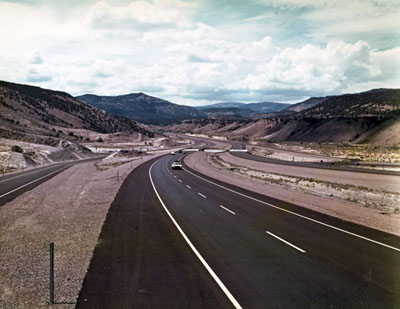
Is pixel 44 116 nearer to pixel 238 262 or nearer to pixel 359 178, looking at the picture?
pixel 359 178

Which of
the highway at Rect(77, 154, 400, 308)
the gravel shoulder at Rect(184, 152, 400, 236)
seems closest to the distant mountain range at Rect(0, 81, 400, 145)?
the gravel shoulder at Rect(184, 152, 400, 236)

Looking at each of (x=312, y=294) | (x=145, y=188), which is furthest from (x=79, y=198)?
(x=312, y=294)

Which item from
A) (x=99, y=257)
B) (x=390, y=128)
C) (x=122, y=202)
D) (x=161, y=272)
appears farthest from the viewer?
(x=390, y=128)

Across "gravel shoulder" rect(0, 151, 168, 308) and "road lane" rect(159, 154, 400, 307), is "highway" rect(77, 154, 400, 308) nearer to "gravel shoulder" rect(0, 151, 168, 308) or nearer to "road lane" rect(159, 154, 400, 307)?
"road lane" rect(159, 154, 400, 307)

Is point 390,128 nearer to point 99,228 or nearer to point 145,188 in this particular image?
point 145,188

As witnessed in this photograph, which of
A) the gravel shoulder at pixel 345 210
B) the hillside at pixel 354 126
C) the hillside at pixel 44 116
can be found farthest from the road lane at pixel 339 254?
the hillside at pixel 354 126

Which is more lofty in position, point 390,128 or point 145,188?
point 390,128

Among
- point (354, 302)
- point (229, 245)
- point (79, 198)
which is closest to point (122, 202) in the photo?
point (79, 198)

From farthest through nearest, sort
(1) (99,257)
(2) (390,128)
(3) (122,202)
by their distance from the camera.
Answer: (2) (390,128), (3) (122,202), (1) (99,257)

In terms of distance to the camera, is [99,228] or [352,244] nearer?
[352,244]
